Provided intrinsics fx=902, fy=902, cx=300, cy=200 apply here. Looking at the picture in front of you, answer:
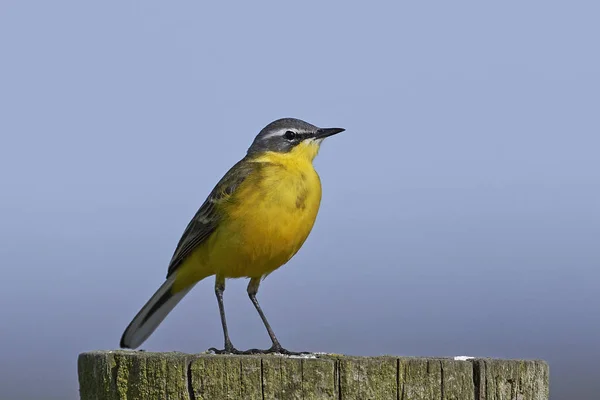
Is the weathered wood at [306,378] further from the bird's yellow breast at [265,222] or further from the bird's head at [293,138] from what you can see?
the bird's head at [293,138]

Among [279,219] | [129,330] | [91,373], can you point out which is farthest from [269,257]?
[91,373]

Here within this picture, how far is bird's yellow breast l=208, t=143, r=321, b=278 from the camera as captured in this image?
833 centimetres

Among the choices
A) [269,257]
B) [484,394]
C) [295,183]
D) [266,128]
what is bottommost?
[484,394]

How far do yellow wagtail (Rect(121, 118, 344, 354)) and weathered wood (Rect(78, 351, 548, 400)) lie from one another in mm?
2937

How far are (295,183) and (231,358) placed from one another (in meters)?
3.88

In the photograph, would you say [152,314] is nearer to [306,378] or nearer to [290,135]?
[290,135]

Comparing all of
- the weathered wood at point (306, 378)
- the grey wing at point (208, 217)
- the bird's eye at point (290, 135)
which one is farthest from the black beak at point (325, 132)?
the weathered wood at point (306, 378)

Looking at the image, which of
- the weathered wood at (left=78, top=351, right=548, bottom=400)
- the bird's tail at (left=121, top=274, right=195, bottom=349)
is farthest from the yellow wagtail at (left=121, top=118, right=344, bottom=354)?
the weathered wood at (left=78, top=351, right=548, bottom=400)

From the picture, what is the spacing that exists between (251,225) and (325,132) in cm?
155

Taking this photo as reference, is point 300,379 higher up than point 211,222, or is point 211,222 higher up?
point 211,222

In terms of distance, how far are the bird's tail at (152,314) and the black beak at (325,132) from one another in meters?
2.02

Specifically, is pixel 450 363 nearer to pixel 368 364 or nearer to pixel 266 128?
pixel 368 364

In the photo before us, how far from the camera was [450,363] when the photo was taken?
193 inches

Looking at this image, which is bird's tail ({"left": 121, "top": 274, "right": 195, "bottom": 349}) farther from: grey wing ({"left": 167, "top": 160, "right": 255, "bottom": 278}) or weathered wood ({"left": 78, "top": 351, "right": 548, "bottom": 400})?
weathered wood ({"left": 78, "top": 351, "right": 548, "bottom": 400})
